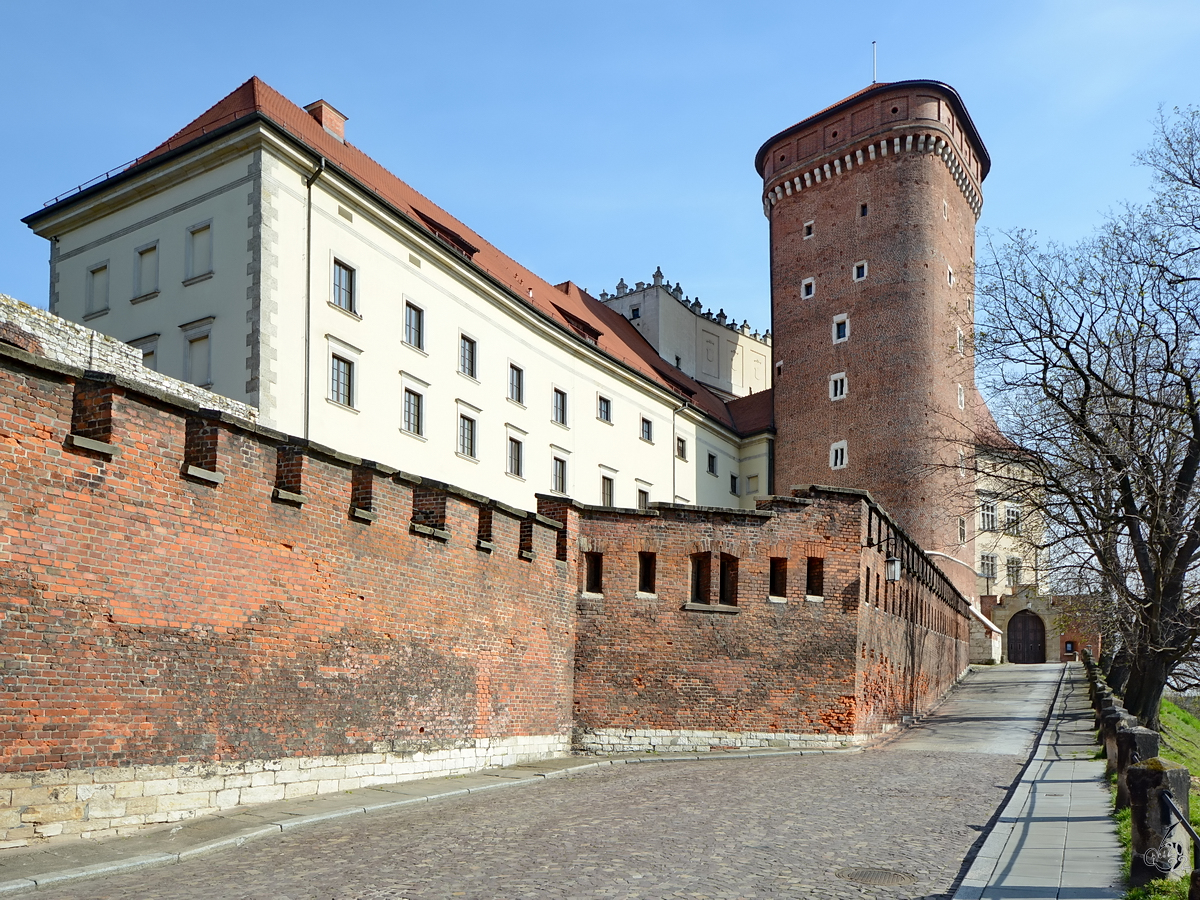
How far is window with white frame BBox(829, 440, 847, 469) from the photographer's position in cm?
4828

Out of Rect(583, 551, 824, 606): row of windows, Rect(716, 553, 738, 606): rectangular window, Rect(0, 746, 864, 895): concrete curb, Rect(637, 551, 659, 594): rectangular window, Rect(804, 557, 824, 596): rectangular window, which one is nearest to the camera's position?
Rect(0, 746, 864, 895): concrete curb

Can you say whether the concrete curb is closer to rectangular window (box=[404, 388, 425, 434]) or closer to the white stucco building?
the white stucco building

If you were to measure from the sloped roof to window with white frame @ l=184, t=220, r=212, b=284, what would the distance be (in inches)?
82.2

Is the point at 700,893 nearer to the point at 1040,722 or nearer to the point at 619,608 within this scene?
the point at 619,608

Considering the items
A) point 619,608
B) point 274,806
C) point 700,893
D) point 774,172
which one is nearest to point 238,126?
point 619,608

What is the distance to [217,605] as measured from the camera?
11578 mm

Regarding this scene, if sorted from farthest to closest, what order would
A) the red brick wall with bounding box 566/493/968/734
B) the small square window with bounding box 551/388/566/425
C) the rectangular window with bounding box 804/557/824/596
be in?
the small square window with bounding box 551/388/566/425, the rectangular window with bounding box 804/557/824/596, the red brick wall with bounding box 566/493/968/734

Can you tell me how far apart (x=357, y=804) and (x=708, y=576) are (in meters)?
9.32

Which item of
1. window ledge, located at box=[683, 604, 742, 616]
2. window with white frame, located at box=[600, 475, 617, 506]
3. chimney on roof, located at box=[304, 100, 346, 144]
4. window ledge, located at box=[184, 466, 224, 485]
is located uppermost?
chimney on roof, located at box=[304, 100, 346, 144]

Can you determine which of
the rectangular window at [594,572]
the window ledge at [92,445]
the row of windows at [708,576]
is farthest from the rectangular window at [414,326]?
the window ledge at [92,445]

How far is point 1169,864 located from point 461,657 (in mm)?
10254

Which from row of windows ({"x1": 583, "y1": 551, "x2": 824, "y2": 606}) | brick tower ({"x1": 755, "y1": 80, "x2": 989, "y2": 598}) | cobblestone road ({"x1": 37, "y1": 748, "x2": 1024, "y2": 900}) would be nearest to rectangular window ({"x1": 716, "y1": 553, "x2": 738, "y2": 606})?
row of windows ({"x1": 583, "y1": 551, "x2": 824, "y2": 606})

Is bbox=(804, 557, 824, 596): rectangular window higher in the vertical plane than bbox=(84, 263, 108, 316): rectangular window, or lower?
lower

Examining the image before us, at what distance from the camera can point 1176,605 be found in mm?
21859
